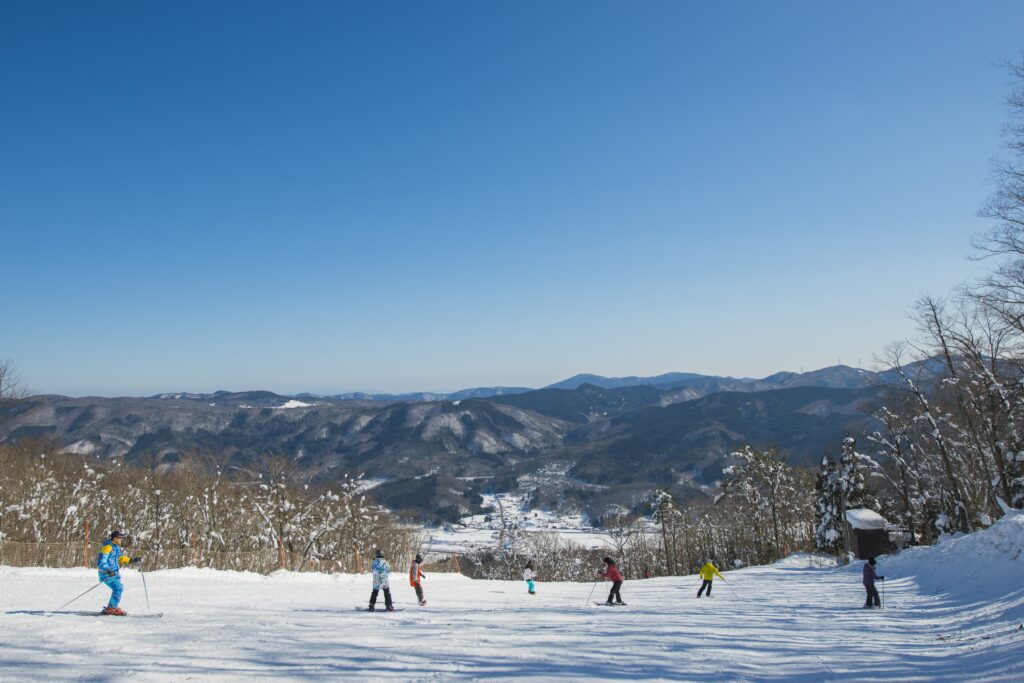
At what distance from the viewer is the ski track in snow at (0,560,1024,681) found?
825cm

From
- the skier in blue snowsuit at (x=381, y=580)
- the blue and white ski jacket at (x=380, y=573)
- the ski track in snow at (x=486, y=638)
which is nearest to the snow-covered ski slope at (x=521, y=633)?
the ski track in snow at (x=486, y=638)

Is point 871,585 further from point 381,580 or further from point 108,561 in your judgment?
point 108,561

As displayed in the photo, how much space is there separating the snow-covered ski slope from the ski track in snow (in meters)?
0.04

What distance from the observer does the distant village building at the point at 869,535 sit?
36.8 metres

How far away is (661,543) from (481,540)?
76279mm

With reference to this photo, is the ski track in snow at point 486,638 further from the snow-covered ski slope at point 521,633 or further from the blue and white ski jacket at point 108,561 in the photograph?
the blue and white ski jacket at point 108,561

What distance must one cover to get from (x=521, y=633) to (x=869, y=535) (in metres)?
34.2

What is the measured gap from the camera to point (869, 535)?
123 ft

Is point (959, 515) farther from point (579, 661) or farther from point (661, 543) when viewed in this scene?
point (661, 543)

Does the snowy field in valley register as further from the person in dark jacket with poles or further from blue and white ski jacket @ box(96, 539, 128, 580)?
blue and white ski jacket @ box(96, 539, 128, 580)

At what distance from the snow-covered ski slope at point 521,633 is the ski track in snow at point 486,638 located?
41 mm

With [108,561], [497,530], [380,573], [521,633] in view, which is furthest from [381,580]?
[497,530]

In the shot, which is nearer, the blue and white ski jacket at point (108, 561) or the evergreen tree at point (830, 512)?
the blue and white ski jacket at point (108, 561)

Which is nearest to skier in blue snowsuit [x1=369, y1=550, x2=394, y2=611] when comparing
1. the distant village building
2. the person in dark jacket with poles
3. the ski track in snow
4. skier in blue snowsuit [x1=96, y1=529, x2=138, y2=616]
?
the ski track in snow
